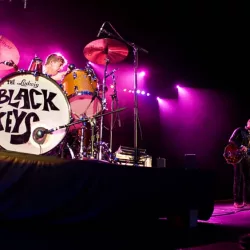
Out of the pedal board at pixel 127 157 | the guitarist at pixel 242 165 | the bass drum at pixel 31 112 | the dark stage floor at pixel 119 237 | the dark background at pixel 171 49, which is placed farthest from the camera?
the dark background at pixel 171 49

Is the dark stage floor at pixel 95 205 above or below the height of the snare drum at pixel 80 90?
below

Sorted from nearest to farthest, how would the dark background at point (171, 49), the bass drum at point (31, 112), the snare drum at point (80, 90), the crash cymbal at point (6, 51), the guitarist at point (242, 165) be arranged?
1. the bass drum at point (31, 112)
2. the crash cymbal at point (6, 51)
3. the snare drum at point (80, 90)
4. the guitarist at point (242, 165)
5. the dark background at point (171, 49)

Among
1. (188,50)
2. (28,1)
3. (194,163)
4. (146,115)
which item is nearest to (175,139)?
(146,115)

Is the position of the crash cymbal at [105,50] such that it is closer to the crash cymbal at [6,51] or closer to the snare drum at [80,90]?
the snare drum at [80,90]

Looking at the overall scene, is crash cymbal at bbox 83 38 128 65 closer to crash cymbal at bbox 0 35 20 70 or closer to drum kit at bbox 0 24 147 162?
drum kit at bbox 0 24 147 162

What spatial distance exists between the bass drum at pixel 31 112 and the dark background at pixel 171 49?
239cm

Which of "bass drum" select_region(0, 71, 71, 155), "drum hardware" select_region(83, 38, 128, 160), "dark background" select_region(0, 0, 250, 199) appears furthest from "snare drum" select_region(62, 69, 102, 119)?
"dark background" select_region(0, 0, 250, 199)

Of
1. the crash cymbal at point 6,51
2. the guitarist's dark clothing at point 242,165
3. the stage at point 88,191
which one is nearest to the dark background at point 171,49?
the crash cymbal at point 6,51

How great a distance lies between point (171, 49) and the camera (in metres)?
7.30

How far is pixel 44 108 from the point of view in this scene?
Answer: 12.4ft

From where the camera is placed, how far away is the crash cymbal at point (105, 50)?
5018mm

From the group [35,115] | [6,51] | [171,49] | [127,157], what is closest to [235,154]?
[127,157]

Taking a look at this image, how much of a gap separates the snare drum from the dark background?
130cm

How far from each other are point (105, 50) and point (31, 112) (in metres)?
2.01
